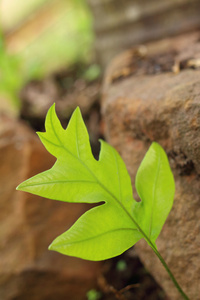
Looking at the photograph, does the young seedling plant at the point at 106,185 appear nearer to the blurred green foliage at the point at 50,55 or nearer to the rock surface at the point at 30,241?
the rock surface at the point at 30,241

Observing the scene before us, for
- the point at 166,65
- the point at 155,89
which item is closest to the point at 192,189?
the point at 155,89

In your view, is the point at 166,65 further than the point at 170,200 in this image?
Yes

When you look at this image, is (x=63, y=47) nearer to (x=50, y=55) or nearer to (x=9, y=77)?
(x=50, y=55)

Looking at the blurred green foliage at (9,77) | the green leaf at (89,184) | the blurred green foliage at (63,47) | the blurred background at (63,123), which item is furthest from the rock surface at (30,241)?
the blurred green foliage at (63,47)

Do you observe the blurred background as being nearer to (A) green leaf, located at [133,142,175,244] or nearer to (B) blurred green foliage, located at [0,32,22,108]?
(B) blurred green foliage, located at [0,32,22,108]

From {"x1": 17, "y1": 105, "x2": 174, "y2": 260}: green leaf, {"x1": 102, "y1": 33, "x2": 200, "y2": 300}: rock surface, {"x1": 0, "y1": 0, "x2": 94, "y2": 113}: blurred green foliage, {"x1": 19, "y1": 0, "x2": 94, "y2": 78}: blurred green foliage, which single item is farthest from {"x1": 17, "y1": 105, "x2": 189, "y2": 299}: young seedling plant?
{"x1": 19, "y1": 0, "x2": 94, "y2": 78}: blurred green foliage

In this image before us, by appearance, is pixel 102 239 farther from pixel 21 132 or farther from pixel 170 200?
pixel 21 132

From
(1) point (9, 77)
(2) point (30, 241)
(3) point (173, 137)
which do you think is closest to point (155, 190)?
(3) point (173, 137)

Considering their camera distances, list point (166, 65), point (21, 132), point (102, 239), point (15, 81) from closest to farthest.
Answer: point (102, 239) < point (166, 65) < point (21, 132) < point (15, 81)

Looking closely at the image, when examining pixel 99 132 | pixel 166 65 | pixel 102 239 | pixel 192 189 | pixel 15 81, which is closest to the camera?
pixel 102 239
